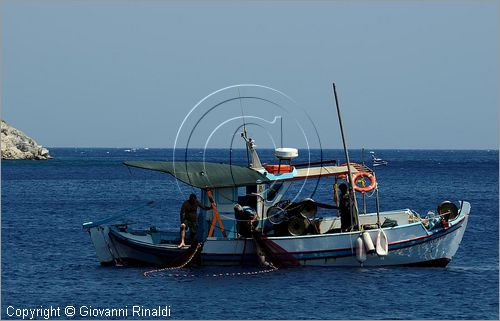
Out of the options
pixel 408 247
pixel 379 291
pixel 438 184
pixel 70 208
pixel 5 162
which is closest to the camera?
pixel 379 291

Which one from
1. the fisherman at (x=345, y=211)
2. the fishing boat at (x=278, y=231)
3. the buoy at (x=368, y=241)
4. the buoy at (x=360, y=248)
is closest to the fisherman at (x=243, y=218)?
the fishing boat at (x=278, y=231)

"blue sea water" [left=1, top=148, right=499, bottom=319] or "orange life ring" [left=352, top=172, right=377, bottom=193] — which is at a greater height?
"orange life ring" [left=352, top=172, right=377, bottom=193]

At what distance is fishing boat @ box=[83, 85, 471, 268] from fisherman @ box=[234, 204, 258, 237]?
47mm

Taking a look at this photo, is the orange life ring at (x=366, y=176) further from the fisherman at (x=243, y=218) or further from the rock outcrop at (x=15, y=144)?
the rock outcrop at (x=15, y=144)

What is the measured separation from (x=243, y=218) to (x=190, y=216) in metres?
2.09

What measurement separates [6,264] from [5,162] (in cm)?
14545

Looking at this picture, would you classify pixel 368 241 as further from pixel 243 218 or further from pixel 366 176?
pixel 243 218

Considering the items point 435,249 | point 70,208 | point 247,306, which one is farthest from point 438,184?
point 247,306

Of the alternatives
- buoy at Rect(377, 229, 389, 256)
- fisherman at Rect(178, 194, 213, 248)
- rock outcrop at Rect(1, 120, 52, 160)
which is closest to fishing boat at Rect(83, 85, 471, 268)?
buoy at Rect(377, 229, 389, 256)

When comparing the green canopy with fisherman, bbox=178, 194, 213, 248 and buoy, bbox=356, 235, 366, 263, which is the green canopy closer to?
fisherman, bbox=178, 194, 213, 248

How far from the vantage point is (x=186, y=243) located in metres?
38.7

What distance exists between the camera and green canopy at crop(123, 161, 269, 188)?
125 feet

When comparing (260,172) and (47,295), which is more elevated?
(260,172)

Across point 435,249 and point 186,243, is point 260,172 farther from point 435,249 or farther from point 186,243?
point 435,249
